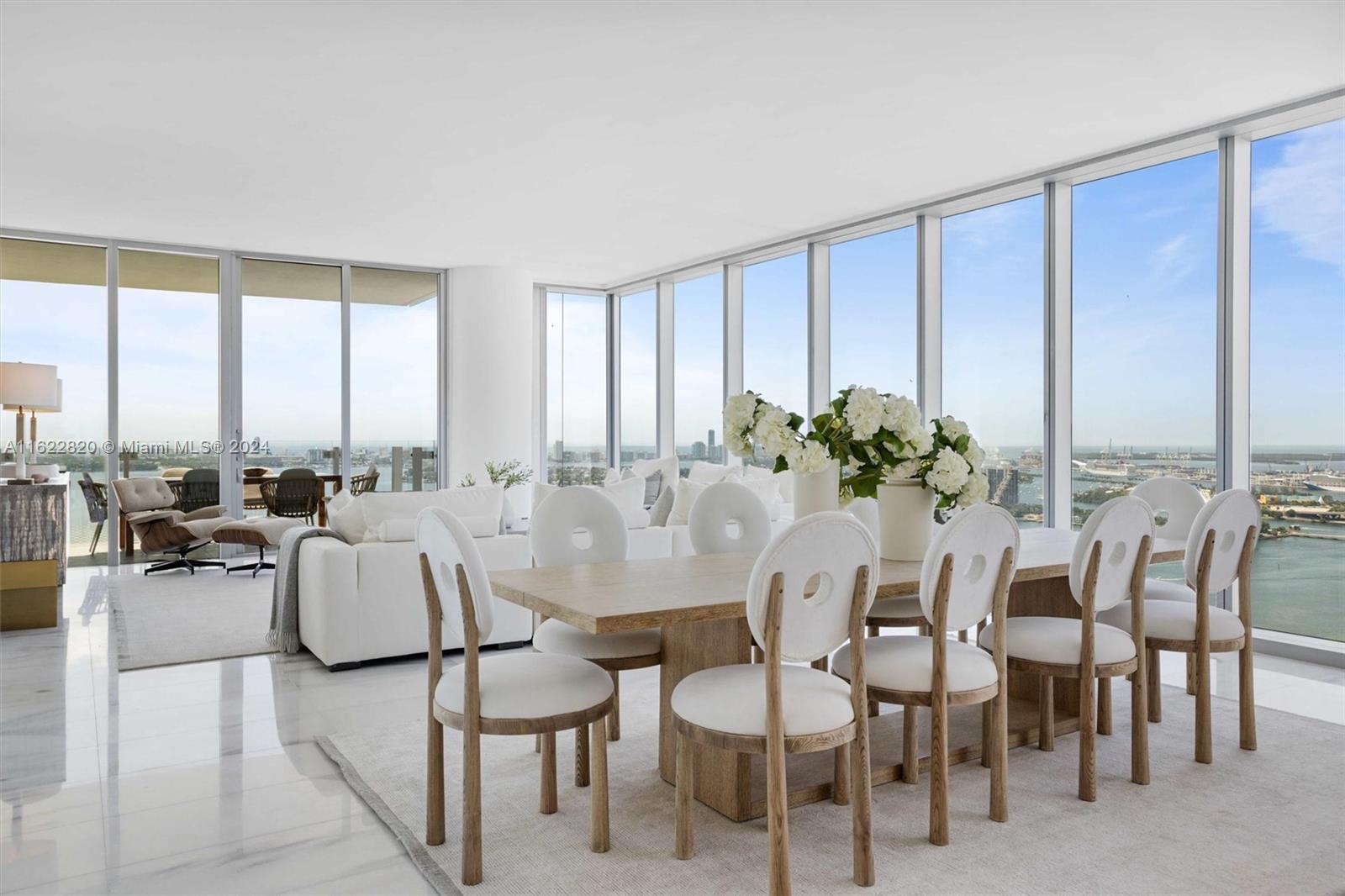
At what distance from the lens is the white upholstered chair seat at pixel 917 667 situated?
2.53 metres

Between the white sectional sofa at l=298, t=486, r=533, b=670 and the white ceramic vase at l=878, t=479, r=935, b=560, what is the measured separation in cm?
212

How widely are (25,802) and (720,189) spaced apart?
5.23 meters

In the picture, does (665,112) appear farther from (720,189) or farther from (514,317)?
(514,317)

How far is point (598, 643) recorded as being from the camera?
9.59ft

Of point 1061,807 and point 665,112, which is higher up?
point 665,112

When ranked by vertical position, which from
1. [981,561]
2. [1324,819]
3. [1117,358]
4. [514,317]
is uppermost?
[514,317]

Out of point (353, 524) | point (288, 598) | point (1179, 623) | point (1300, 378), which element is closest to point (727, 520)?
point (1179, 623)

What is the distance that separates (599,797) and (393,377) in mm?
7824

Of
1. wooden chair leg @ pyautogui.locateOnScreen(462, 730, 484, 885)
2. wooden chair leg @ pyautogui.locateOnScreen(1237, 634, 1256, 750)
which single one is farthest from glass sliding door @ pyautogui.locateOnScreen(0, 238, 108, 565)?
wooden chair leg @ pyautogui.locateOnScreen(1237, 634, 1256, 750)

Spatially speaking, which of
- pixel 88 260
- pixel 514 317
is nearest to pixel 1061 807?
pixel 514 317

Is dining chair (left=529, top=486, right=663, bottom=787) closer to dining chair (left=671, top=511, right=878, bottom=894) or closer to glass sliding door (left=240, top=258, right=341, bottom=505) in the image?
dining chair (left=671, top=511, right=878, bottom=894)

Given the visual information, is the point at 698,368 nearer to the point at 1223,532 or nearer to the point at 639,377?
the point at 639,377

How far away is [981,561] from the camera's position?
259 centimetres

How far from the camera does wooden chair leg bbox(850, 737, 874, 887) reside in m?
2.25
